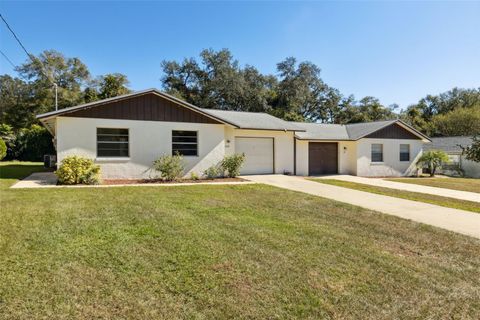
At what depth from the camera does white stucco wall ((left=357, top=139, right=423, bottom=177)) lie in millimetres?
20016

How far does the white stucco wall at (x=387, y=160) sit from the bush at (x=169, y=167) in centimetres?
1223

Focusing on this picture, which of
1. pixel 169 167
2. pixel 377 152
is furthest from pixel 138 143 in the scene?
pixel 377 152

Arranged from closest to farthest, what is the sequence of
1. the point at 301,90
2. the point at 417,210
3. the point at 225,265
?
the point at 225,265 < the point at 417,210 < the point at 301,90

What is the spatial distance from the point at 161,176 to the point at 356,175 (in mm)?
12572

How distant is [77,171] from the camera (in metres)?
11.4

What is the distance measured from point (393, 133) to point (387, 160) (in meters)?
1.93

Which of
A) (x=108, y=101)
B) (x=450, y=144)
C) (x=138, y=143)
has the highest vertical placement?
(x=108, y=101)

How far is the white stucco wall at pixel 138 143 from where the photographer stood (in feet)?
40.4

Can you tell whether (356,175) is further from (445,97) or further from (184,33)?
(445,97)

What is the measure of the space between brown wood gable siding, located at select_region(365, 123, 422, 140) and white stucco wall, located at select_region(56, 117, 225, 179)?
37.3 ft

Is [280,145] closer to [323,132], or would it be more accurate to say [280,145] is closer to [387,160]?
[323,132]

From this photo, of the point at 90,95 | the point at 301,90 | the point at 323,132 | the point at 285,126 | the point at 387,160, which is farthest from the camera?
the point at 301,90

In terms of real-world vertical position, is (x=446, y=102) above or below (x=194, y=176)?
above

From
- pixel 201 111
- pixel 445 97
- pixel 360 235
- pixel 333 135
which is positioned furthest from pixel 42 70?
pixel 445 97
